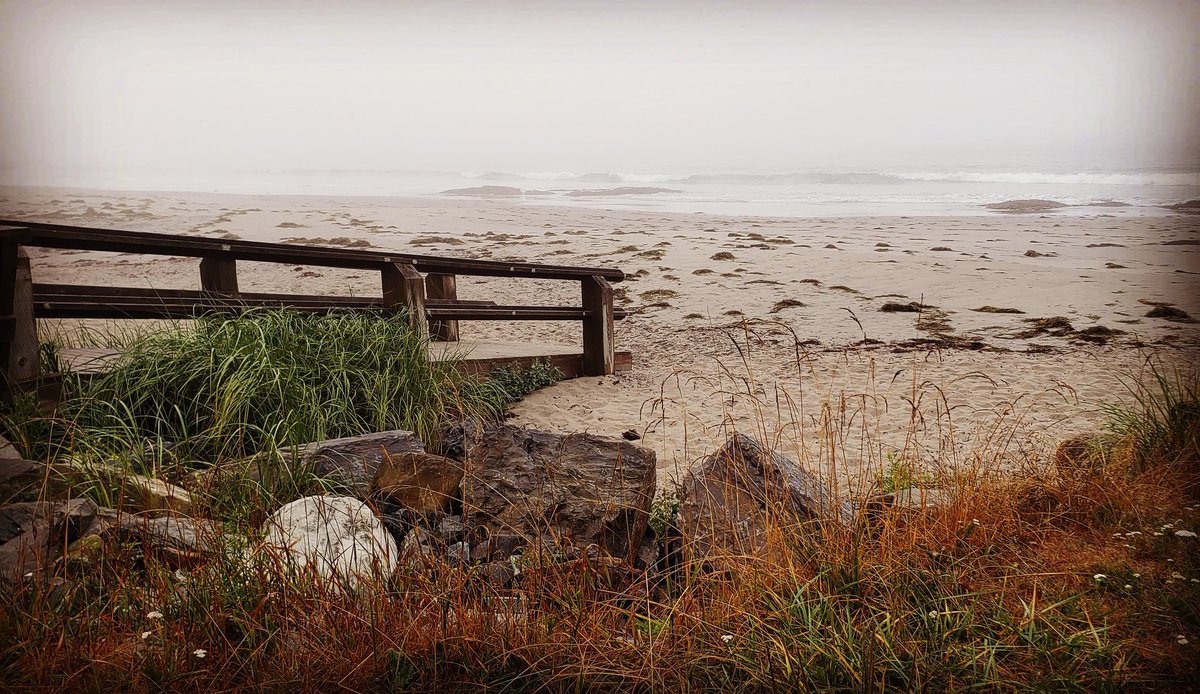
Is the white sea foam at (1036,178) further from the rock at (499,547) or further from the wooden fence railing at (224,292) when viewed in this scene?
the rock at (499,547)

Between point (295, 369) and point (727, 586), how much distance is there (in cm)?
252

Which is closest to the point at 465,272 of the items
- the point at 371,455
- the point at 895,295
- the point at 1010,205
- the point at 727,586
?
the point at 371,455

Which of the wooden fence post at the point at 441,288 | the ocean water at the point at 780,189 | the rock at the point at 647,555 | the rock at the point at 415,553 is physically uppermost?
the ocean water at the point at 780,189

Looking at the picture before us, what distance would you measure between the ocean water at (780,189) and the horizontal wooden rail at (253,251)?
5.10m

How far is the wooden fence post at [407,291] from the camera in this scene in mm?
5230

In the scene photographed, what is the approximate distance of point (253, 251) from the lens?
466 centimetres

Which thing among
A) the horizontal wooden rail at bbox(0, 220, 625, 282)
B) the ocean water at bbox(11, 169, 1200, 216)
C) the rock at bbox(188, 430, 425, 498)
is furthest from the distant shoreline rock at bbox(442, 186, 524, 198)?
the rock at bbox(188, 430, 425, 498)

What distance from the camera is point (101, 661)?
6.62ft

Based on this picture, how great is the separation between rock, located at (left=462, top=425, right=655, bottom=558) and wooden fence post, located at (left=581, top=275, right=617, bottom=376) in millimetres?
2799

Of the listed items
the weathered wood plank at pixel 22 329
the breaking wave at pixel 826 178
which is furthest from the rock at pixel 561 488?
the breaking wave at pixel 826 178

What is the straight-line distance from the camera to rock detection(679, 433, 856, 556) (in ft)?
9.20

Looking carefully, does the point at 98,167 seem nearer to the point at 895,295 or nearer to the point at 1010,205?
the point at 895,295

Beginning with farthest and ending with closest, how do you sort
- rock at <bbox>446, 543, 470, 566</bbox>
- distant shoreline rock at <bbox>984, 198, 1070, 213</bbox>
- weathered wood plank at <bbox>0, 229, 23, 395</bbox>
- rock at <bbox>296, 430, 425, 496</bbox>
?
1. distant shoreline rock at <bbox>984, 198, 1070, 213</bbox>
2. weathered wood plank at <bbox>0, 229, 23, 395</bbox>
3. rock at <bbox>296, 430, 425, 496</bbox>
4. rock at <bbox>446, 543, 470, 566</bbox>

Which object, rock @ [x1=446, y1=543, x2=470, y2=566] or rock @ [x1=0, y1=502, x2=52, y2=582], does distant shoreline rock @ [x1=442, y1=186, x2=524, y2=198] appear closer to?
rock @ [x1=446, y1=543, x2=470, y2=566]
